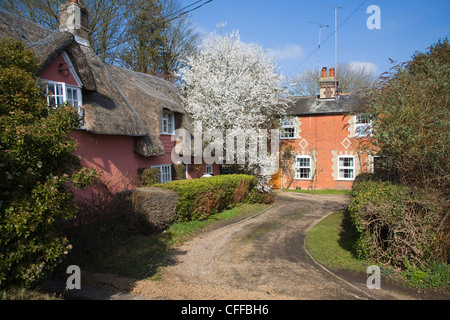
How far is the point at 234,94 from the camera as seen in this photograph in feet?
51.8

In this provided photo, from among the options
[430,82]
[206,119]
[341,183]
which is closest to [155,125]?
[206,119]

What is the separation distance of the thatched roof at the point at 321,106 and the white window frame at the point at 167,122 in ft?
32.4

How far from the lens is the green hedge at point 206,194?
10.2 m

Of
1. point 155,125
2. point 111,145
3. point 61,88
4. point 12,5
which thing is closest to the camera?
point 61,88

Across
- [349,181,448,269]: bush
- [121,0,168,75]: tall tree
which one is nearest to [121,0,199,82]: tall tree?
[121,0,168,75]: tall tree

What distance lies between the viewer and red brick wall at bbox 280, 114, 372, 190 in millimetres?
21469

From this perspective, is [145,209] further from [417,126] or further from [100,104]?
[417,126]

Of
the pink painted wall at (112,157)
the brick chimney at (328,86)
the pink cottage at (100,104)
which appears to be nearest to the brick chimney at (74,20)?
the pink cottage at (100,104)

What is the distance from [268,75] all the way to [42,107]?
14.1 m

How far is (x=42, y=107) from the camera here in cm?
458

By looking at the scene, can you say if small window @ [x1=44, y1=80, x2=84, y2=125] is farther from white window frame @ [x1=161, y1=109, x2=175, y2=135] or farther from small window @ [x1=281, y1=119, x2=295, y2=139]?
small window @ [x1=281, y1=119, x2=295, y2=139]

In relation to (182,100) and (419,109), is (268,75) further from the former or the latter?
(419,109)

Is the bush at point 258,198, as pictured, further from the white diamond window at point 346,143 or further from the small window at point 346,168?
the white diamond window at point 346,143

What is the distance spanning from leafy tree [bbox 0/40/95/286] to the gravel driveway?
2.02m
